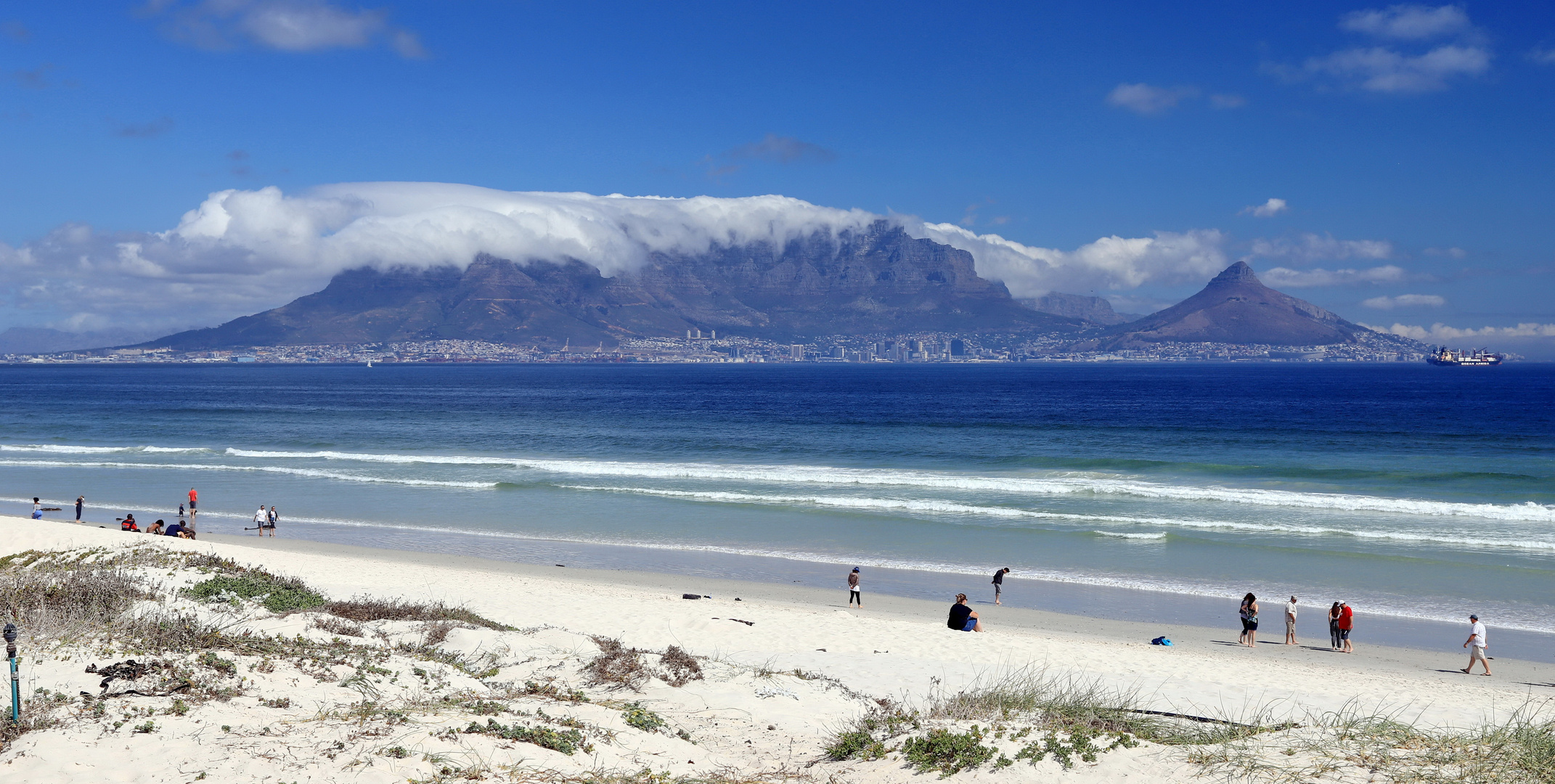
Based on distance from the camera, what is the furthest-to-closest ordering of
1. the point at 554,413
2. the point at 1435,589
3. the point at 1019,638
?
the point at 554,413 < the point at 1435,589 < the point at 1019,638

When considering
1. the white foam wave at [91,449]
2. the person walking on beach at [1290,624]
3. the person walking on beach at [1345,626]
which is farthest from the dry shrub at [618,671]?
the white foam wave at [91,449]

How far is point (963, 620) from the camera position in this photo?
53.8ft

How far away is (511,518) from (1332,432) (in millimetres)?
48812

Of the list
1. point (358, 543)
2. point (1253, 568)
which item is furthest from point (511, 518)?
point (1253, 568)

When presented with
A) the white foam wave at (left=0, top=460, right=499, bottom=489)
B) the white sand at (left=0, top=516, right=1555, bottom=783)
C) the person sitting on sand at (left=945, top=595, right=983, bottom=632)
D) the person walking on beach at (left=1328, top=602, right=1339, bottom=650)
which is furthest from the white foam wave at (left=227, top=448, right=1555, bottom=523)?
the person sitting on sand at (left=945, top=595, right=983, bottom=632)

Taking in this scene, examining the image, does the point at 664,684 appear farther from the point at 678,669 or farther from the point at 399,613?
the point at 399,613

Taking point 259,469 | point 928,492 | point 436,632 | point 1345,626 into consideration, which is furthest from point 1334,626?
point 259,469

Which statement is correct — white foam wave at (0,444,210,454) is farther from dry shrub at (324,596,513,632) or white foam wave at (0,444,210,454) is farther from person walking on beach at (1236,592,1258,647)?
person walking on beach at (1236,592,1258,647)

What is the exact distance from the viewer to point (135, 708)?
291 inches

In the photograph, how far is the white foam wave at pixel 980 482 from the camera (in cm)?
2984

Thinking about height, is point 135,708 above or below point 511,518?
above

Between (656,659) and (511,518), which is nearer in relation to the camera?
(656,659)

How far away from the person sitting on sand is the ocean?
345cm

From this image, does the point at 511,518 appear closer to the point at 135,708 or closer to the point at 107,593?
the point at 107,593
